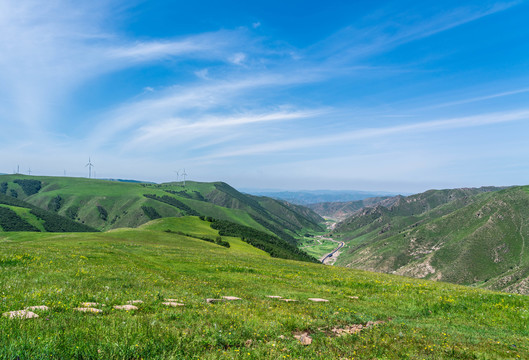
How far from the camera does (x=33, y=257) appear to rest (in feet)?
74.0

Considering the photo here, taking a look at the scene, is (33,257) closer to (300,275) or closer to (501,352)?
(300,275)

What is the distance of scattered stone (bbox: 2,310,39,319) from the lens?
8.99m

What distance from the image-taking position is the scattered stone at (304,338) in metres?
10.8

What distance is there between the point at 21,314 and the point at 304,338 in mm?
10435

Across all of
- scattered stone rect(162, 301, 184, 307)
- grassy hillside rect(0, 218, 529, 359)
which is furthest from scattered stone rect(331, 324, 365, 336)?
scattered stone rect(162, 301, 184, 307)

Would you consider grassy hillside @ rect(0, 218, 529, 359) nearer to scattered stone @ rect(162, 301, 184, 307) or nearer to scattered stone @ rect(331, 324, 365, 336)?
scattered stone @ rect(331, 324, 365, 336)

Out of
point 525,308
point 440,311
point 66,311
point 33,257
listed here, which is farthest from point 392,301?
point 33,257

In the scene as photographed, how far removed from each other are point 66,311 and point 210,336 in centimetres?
594

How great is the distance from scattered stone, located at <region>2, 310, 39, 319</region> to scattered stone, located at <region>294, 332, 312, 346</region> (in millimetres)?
9731

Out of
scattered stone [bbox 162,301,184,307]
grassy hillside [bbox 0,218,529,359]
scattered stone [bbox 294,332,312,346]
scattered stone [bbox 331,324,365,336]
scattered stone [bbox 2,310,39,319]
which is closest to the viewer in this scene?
grassy hillside [bbox 0,218,529,359]

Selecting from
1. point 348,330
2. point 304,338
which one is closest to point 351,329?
point 348,330

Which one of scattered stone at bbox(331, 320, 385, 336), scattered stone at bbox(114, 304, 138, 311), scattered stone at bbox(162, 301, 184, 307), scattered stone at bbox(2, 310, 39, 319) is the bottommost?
scattered stone at bbox(331, 320, 385, 336)

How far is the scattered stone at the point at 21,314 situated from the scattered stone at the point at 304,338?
9.73m

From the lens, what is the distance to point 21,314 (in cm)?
930
